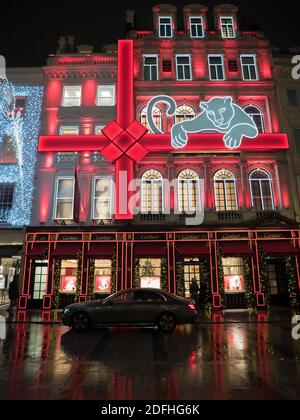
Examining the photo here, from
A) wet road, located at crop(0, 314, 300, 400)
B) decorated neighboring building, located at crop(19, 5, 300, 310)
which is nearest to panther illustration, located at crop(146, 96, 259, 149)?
decorated neighboring building, located at crop(19, 5, 300, 310)

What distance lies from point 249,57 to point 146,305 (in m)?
19.9

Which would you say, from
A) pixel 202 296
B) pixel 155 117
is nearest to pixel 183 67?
pixel 155 117

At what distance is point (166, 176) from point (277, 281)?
9.64 meters

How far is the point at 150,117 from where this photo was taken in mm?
19859

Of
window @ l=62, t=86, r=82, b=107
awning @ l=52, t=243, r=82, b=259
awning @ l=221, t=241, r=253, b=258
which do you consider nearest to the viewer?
awning @ l=221, t=241, r=253, b=258

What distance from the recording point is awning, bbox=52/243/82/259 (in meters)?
17.8

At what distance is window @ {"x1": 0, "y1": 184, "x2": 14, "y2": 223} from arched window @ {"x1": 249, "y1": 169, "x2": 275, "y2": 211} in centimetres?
1549

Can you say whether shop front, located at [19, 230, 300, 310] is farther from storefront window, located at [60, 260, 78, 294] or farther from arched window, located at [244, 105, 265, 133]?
arched window, located at [244, 105, 265, 133]

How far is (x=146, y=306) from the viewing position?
422 inches

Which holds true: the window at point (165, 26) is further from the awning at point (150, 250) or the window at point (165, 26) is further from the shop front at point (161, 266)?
the awning at point (150, 250)

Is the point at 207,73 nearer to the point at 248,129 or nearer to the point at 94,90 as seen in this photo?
the point at 248,129

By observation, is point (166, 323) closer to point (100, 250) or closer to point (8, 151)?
point (100, 250)

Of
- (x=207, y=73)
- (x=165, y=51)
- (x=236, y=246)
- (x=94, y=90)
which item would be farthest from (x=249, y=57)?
(x=236, y=246)

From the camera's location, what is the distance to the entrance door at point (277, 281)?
61.5ft
